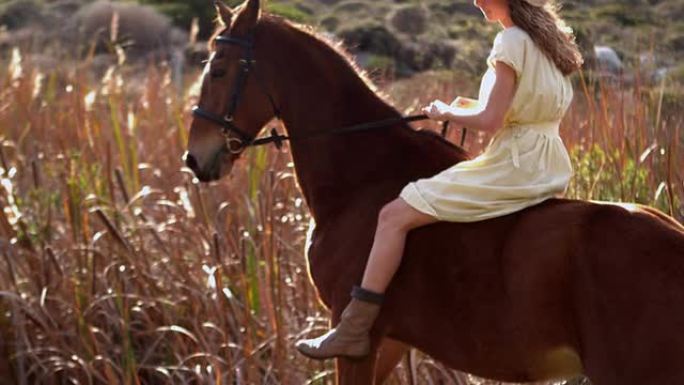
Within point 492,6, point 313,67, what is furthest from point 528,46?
point 313,67

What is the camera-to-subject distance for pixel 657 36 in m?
9.09

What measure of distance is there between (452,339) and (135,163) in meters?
4.37

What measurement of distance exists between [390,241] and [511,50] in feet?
2.56

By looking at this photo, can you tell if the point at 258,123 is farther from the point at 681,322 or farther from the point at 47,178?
the point at 47,178

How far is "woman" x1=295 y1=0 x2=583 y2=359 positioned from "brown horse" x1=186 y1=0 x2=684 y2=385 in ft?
0.32

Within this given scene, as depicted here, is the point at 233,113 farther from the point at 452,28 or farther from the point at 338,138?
the point at 452,28

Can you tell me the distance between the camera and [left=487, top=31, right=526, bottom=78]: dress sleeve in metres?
4.70

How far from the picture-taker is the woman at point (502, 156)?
4.71 m

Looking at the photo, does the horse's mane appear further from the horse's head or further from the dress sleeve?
the dress sleeve

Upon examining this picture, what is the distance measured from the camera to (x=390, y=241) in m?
4.80

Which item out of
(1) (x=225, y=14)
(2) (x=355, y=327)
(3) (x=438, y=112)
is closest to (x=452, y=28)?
(1) (x=225, y=14)

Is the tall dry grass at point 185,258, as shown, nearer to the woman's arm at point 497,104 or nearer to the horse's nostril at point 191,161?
the horse's nostril at point 191,161

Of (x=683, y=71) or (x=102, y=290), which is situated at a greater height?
(x=683, y=71)

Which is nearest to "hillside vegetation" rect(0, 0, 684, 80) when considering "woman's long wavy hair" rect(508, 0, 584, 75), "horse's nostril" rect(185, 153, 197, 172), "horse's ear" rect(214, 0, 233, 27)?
"horse's ear" rect(214, 0, 233, 27)
